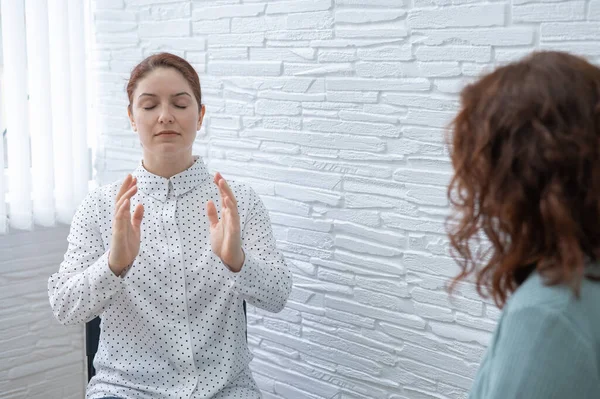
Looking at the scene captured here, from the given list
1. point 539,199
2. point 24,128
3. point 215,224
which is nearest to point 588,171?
point 539,199

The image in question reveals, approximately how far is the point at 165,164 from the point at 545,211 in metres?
1.23

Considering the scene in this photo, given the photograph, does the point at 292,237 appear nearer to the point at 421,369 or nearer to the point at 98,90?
the point at 421,369

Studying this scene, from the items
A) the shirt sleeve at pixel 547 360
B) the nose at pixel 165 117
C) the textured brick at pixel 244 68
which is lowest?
the shirt sleeve at pixel 547 360

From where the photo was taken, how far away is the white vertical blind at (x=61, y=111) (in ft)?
8.98

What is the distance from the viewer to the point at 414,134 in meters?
1.95

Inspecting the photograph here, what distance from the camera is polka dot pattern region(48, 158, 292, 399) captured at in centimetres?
187

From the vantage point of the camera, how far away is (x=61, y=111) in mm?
2768

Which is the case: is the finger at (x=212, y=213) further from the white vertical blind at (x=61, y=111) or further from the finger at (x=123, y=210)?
the white vertical blind at (x=61, y=111)

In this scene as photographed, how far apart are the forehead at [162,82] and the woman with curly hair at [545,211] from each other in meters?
1.13

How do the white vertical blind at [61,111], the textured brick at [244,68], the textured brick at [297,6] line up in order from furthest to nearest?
the white vertical blind at [61,111] → the textured brick at [244,68] → the textured brick at [297,6]

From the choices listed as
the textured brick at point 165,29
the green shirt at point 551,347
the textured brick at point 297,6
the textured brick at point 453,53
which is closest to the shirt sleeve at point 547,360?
the green shirt at point 551,347

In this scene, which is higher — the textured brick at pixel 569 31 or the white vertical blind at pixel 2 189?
the textured brick at pixel 569 31

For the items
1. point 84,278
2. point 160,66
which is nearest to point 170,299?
point 84,278

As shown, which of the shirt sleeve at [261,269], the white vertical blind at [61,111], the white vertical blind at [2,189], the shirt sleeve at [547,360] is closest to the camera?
the shirt sleeve at [547,360]
